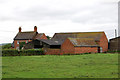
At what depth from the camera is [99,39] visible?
75.0 meters

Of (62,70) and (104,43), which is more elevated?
(104,43)

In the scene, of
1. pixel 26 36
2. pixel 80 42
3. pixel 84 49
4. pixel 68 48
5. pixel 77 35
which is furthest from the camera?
pixel 26 36

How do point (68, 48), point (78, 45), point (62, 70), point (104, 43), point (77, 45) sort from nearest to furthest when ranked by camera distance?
point (62, 70), point (77, 45), point (78, 45), point (68, 48), point (104, 43)

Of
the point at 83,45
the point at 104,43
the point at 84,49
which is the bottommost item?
the point at 84,49

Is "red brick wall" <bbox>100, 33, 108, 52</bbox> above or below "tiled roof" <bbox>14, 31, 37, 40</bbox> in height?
below

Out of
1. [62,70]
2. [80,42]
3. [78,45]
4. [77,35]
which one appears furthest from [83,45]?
[62,70]

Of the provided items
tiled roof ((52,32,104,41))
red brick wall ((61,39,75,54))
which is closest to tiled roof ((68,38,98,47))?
red brick wall ((61,39,75,54))

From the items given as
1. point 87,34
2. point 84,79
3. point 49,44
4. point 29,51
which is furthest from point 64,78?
point 87,34

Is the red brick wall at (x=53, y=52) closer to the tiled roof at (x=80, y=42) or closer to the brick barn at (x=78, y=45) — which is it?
the brick barn at (x=78, y=45)

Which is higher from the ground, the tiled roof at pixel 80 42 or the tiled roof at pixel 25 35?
the tiled roof at pixel 25 35

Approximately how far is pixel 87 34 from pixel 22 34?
3007cm

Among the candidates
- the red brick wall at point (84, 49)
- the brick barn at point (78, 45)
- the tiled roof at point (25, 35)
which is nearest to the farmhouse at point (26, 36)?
the tiled roof at point (25, 35)

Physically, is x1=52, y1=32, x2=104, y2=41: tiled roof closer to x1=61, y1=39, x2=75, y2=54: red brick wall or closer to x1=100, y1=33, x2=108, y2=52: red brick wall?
x1=100, y1=33, x2=108, y2=52: red brick wall

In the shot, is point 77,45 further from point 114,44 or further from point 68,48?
point 114,44
